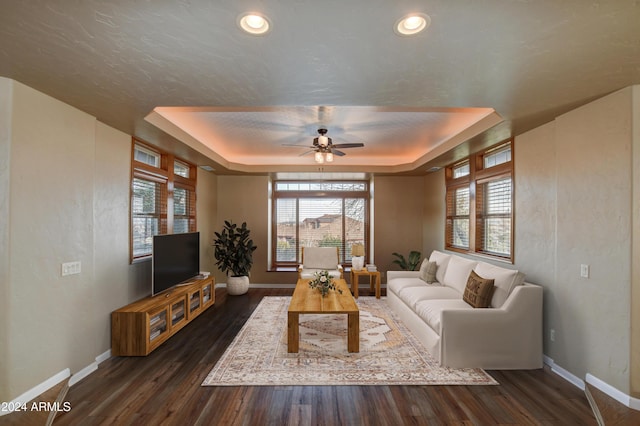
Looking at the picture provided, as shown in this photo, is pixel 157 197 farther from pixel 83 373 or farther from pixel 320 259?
pixel 320 259

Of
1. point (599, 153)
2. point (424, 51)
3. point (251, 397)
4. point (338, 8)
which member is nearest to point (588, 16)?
point (424, 51)

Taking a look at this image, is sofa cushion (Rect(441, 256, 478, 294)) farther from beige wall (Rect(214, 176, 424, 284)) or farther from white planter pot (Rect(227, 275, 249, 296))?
white planter pot (Rect(227, 275, 249, 296))

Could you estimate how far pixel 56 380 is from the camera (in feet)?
8.28

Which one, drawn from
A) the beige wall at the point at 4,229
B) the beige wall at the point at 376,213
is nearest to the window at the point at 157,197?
the beige wall at the point at 376,213

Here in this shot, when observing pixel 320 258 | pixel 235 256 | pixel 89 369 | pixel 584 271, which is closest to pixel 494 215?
pixel 584 271

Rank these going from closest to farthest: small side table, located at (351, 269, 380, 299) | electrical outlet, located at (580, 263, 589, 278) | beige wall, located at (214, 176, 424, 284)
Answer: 1. electrical outlet, located at (580, 263, 589, 278)
2. small side table, located at (351, 269, 380, 299)
3. beige wall, located at (214, 176, 424, 284)

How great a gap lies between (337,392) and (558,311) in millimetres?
2414

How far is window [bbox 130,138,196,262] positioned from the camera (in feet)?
12.4

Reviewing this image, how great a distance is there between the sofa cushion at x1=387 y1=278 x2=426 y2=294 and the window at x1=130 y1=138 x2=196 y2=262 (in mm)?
3740

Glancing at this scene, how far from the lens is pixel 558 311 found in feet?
9.60

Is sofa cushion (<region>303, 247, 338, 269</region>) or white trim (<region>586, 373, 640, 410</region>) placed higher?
sofa cushion (<region>303, 247, 338, 269</region>)

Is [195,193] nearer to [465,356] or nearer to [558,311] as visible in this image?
[465,356]

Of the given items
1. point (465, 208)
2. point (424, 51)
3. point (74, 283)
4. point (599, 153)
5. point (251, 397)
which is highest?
point (424, 51)

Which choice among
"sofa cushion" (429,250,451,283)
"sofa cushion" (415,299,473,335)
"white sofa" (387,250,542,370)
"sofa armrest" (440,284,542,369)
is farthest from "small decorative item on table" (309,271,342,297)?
"sofa cushion" (429,250,451,283)
